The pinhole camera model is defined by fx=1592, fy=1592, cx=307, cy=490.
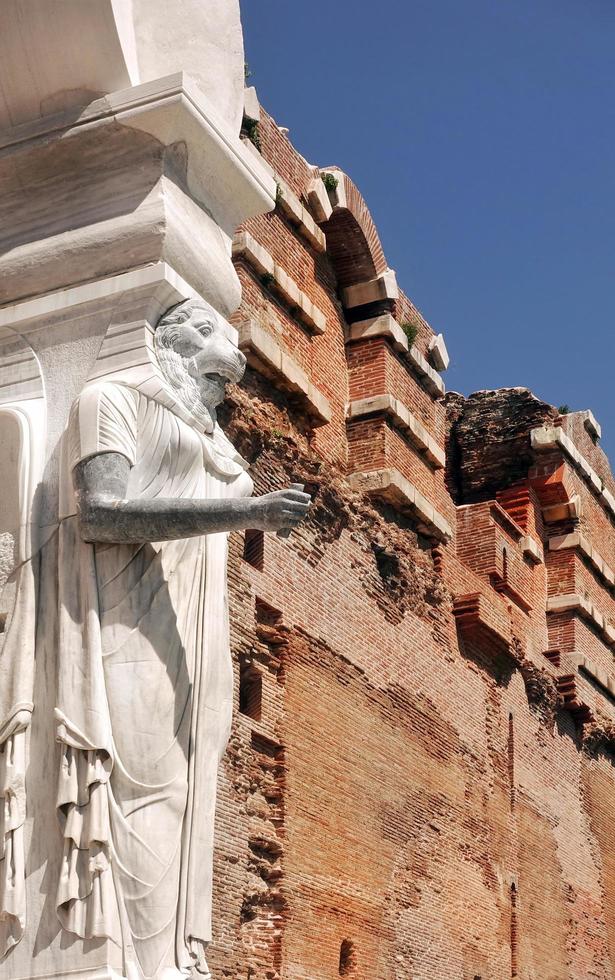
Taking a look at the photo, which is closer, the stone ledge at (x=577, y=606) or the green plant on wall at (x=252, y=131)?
the green plant on wall at (x=252, y=131)

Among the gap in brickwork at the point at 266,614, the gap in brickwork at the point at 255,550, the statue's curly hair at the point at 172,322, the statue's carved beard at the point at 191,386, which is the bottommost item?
the statue's carved beard at the point at 191,386

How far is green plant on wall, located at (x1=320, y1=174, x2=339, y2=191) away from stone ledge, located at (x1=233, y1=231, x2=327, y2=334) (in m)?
1.04

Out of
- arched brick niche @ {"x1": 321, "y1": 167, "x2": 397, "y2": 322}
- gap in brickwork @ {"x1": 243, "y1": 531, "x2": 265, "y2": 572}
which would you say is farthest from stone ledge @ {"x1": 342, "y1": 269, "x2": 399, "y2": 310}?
gap in brickwork @ {"x1": 243, "y1": 531, "x2": 265, "y2": 572}

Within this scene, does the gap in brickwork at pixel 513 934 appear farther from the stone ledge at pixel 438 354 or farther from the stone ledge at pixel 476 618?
the stone ledge at pixel 438 354

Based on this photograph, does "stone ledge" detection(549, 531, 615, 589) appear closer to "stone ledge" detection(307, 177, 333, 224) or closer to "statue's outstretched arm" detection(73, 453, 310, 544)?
"stone ledge" detection(307, 177, 333, 224)

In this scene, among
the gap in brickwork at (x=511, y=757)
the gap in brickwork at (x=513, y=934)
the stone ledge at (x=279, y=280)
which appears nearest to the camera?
the stone ledge at (x=279, y=280)

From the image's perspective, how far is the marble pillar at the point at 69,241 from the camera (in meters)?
3.08

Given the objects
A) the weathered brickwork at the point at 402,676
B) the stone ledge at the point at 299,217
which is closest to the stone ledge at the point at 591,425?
the weathered brickwork at the point at 402,676

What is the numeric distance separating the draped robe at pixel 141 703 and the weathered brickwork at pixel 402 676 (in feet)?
20.7

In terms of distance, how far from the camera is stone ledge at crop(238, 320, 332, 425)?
35.1 ft

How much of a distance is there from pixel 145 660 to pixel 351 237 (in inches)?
417

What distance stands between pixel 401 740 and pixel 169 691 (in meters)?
9.76

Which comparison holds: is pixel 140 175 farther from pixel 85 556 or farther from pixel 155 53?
pixel 85 556

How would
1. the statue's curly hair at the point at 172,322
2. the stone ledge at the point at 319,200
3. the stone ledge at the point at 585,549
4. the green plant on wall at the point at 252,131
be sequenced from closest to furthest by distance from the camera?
the statue's curly hair at the point at 172,322 → the green plant on wall at the point at 252,131 → the stone ledge at the point at 319,200 → the stone ledge at the point at 585,549
